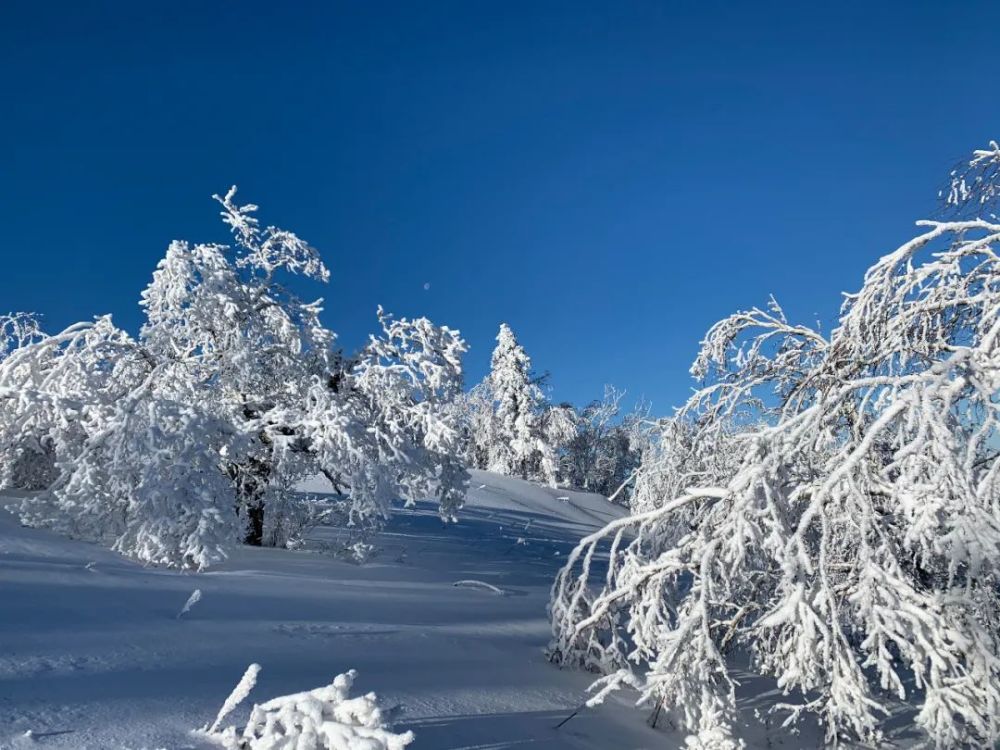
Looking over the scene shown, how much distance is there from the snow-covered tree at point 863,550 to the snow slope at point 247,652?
0.64 meters

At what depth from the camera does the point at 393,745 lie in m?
2.80

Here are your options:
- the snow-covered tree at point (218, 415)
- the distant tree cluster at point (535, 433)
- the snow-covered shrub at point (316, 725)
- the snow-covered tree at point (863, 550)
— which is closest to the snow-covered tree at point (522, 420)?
the distant tree cluster at point (535, 433)

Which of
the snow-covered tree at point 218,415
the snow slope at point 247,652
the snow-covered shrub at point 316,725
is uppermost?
the snow-covered tree at point 218,415

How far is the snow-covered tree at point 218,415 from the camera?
22.9 ft

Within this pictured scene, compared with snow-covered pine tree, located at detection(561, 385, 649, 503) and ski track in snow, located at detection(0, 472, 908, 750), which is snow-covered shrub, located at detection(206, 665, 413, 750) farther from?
snow-covered pine tree, located at detection(561, 385, 649, 503)

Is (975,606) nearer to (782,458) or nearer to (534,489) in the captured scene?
(782,458)

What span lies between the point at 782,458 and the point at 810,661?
129 centimetres

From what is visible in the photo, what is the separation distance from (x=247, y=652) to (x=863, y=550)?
383 centimetres

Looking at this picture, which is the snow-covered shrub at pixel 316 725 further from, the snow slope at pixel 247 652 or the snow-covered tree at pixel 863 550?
the snow-covered tree at pixel 863 550

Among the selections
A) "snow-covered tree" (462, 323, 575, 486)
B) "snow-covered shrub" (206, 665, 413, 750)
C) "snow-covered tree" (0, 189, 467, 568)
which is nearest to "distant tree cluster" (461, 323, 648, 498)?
"snow-covered tree" (462, 323, 575, 486)

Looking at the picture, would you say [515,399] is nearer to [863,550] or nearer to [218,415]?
[218,415]

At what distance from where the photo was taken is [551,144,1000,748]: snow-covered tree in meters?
3.99

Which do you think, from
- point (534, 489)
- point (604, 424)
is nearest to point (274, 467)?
point (534, 489)

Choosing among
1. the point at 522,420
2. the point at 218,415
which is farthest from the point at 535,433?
the point at 218,415
